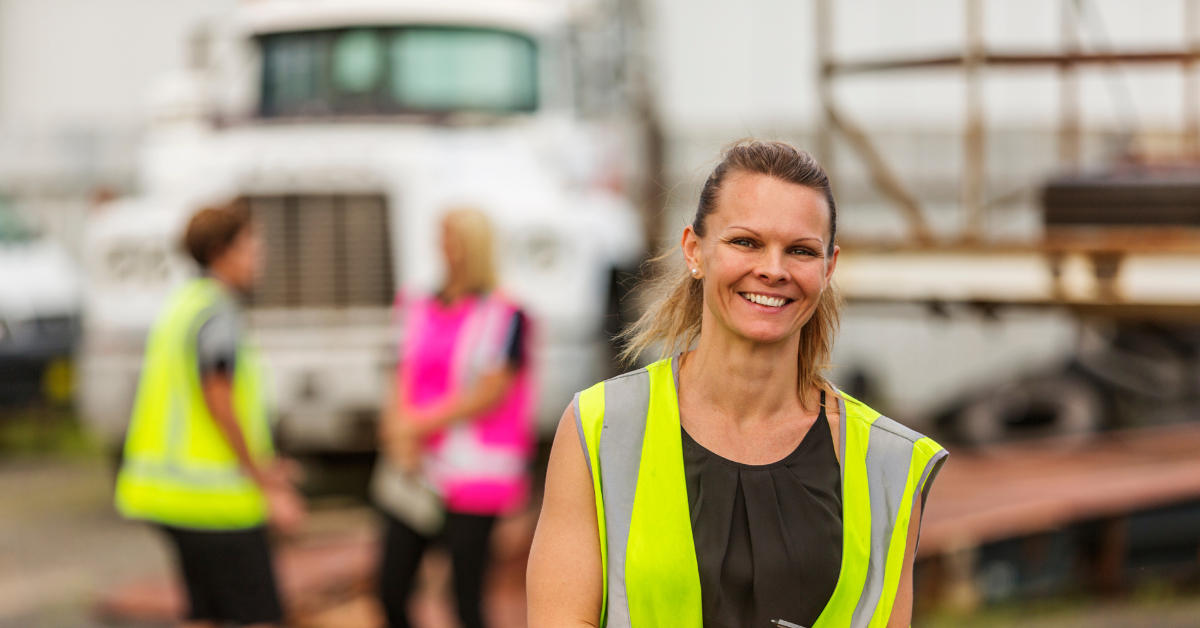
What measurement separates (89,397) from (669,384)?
20.7 feet

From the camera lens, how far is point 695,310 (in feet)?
6.86

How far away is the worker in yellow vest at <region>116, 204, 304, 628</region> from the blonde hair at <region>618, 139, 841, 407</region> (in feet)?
6.26

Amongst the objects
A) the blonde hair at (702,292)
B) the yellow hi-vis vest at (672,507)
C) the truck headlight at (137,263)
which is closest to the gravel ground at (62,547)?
the truck headlight at (137,263)

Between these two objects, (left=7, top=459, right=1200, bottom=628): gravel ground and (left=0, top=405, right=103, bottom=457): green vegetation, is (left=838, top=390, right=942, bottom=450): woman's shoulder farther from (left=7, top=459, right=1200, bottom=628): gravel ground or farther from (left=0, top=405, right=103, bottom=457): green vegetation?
(left=0, top=405, right=103, bottom=457): green vegetation

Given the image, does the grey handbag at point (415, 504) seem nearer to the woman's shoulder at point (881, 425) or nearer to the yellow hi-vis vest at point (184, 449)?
the yellow hi-vis vest at point (184, 449)

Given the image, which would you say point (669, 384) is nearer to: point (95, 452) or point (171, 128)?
point (171, 128)

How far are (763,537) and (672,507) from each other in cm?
14

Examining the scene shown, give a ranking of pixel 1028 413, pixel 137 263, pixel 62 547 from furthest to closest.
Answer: pixel 1028 413
pixel 137 263
pixel 62 547

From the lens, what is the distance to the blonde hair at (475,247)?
4.19m

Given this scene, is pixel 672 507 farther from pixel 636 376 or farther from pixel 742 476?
pixel 636 376

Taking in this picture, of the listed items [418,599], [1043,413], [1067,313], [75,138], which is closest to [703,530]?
[1067,313]

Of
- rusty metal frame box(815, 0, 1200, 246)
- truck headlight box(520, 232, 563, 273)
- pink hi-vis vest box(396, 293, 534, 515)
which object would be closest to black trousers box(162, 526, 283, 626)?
pink hi-vis vest box(396, 293, 534, 515)

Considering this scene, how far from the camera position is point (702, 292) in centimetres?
208

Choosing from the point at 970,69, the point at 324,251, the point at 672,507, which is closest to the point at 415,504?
the point at 672,507
